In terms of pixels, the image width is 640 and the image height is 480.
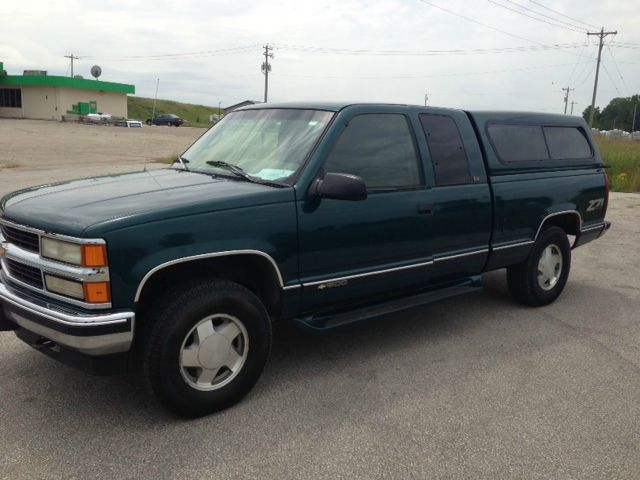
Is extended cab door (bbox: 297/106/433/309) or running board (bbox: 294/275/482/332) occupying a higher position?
extended cab door (bbox: 297/106/433/309)

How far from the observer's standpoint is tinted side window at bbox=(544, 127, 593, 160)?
18.9 feet

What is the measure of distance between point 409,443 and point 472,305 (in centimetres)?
288

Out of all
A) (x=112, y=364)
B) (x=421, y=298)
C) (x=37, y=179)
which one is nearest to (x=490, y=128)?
(x=421, y=298)

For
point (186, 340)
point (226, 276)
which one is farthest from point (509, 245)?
point (186, 340)

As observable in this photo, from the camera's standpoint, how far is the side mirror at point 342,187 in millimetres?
3539

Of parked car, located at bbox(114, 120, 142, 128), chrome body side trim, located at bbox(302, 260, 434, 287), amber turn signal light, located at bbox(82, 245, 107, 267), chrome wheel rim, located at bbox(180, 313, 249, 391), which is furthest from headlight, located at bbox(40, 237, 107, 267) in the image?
parked car, located at bbox(114, 120, 142, 128)

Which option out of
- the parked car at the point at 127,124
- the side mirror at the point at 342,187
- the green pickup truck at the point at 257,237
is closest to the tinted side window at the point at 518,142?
the green pickup truck at the point at 257,237

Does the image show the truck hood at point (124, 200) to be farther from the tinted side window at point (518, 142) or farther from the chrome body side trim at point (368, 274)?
the tinted side window at point (518, 142)

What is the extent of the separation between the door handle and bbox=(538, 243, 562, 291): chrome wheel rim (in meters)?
1.83

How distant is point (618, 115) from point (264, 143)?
138m

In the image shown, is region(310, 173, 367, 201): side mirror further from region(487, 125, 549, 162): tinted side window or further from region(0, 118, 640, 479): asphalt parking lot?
region(487, 125, 549, 162): tinted side window

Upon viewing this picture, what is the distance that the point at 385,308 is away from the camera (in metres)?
4.28

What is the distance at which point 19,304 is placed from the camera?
10.7 feet

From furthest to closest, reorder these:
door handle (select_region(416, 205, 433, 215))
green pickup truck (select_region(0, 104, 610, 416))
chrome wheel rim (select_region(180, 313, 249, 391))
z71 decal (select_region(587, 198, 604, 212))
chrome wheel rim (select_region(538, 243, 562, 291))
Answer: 1. z71 decal (select_region(587, 198, 604, 212))
2. chrome wheel rim (select_region(538, 243, 562, 291))
3. door handle (select_region(416, 205, 433, 215))
4. chrome wheel rim (select_region(180, 313, 249, 391))
5. green pickup truck (select_region(0, 104, 610, 416))
